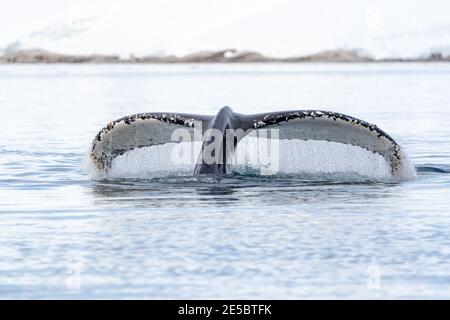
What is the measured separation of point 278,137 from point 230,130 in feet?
2.82

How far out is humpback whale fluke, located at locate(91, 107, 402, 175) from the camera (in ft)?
48.1

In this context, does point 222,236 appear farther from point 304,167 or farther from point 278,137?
point 304,167

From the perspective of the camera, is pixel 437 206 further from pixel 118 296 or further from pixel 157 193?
pixel 118 296

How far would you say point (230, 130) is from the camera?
1488 centimetres

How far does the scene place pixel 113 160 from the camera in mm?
16266

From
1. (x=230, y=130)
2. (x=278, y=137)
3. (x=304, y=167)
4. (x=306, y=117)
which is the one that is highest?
(x=306, y=117)

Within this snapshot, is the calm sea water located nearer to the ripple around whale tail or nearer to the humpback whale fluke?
the ripple around whale tail

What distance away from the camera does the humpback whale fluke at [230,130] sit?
1466cm

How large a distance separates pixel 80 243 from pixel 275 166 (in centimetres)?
640

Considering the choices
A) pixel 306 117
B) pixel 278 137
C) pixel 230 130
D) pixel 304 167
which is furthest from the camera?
pixel 304 167

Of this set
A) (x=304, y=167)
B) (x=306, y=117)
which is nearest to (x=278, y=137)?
(x=306, y=117)

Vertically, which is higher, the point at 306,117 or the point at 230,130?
the point at 306,117

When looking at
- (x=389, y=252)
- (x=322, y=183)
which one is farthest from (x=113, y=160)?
(x=389, y=252)
